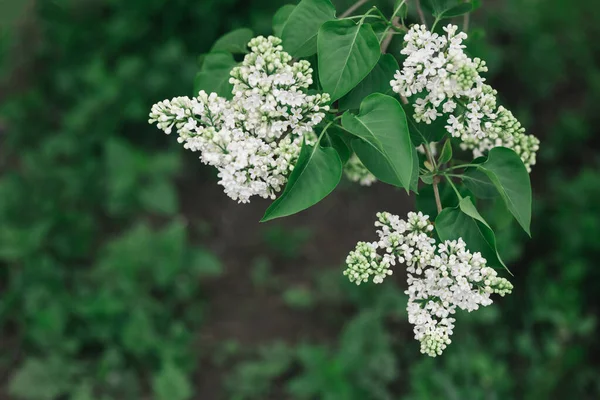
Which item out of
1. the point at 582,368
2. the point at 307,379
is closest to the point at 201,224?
the point at 307,379

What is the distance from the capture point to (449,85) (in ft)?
3.29

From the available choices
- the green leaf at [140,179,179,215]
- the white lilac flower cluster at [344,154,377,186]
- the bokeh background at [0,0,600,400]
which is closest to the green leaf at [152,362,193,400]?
the bokeh background at [0,0,600,400]

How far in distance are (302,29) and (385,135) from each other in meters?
0.28

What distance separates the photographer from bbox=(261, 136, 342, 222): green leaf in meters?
0.99

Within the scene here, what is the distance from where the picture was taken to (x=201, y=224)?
307 cm

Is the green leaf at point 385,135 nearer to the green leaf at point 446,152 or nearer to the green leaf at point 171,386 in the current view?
the green leaf at point 446,152

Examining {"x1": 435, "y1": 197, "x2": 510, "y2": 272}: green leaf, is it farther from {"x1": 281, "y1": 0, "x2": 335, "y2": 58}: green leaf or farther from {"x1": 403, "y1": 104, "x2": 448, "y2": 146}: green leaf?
{"x1": 281, "y1": 0, "x2": 335, "y2": 58}: green leaf

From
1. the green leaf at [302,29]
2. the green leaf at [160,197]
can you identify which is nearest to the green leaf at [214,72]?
the green leaf at [302,29]

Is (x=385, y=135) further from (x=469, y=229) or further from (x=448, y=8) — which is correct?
(x=448, y=8)

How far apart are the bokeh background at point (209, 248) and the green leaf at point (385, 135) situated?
1260 millimetres

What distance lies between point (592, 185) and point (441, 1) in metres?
1.82

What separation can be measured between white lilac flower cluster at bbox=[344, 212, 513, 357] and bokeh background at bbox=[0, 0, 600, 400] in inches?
48.2

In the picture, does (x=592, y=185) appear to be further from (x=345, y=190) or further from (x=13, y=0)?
(x=13, y=0)

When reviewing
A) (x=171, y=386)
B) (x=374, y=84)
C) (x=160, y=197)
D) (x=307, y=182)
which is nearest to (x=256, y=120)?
(x=307, y=182)
